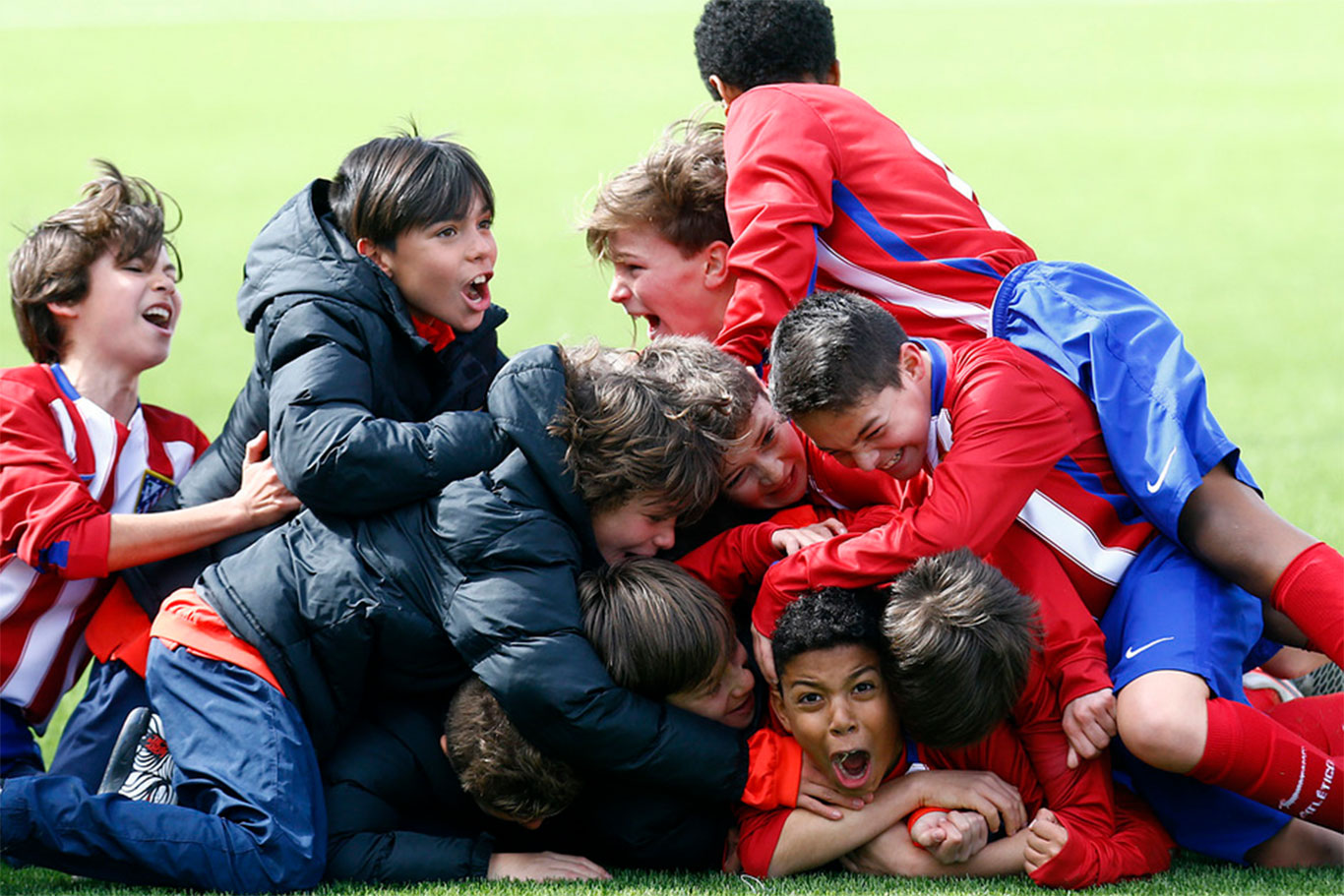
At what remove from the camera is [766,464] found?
425 centimetres

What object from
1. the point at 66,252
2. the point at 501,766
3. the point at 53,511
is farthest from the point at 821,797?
the point at 66,252

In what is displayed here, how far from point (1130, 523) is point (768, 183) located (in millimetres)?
1502

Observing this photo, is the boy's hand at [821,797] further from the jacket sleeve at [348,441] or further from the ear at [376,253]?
the ear at [376,253]

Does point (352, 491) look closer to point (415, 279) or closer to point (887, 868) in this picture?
point (415, 279)

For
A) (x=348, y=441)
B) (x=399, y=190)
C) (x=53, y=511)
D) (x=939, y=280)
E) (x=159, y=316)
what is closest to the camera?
(x=348, y=441)

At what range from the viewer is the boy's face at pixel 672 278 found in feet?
16.1

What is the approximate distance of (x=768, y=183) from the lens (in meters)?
4.54

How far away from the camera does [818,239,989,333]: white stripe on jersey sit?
454cm

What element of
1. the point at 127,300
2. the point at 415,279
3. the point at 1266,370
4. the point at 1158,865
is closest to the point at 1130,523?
the point at 1158,865

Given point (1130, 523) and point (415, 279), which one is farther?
point (415, 279)

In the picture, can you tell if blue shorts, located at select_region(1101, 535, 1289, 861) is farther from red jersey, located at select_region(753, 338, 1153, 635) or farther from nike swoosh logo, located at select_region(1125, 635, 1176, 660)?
red jersey, located at select_region(753, 338, 1153, 635)

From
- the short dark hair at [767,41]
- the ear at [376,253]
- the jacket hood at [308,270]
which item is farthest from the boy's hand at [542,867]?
the short dark hair at [767,41]

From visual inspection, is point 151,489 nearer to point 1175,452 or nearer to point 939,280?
point 939,280

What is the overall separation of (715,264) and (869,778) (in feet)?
6.37
